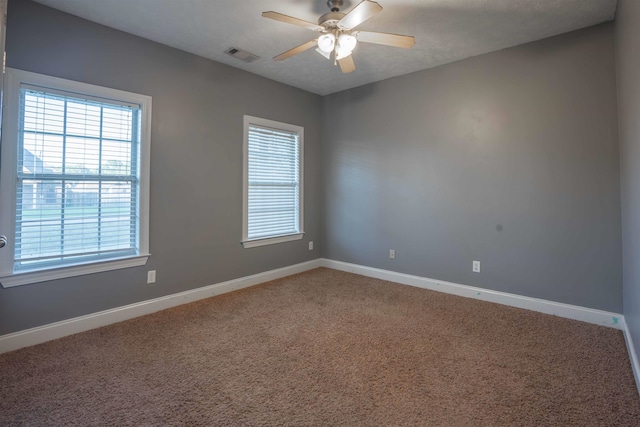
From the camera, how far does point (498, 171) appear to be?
3324 mm

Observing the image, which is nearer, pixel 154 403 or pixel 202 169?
pixel 154 403

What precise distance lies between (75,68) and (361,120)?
10.4ft

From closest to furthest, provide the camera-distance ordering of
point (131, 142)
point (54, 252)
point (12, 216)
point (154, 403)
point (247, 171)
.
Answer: point (154, 403) → point (12, 216) → point (54, 252) → point (131, 142) → point (247, 171)

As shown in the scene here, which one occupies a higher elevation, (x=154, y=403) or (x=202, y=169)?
(x=202, y=169)

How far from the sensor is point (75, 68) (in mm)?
2627

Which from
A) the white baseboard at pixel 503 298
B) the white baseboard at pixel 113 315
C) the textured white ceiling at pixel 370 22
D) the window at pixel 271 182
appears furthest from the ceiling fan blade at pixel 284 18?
the white baseboard at pixel 503 298

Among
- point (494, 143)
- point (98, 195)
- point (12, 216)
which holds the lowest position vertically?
point (12, 216)

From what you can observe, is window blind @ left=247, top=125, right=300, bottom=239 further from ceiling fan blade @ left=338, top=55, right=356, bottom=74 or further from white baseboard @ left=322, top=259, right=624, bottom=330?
ceiling fan blade @ left=338, top=55, right=356, bottom=74

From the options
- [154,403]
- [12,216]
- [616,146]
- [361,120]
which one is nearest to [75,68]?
[12,216]

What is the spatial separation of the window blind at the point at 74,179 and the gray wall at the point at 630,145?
3828mm

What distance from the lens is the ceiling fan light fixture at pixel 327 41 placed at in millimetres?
2314

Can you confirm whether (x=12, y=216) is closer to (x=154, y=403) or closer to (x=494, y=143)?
(x=154, y=403)

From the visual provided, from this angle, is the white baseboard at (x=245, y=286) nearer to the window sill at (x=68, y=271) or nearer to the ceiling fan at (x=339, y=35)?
the window sill at (x=68, y=271)

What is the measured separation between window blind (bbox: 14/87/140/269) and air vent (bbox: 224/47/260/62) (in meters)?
1.11
